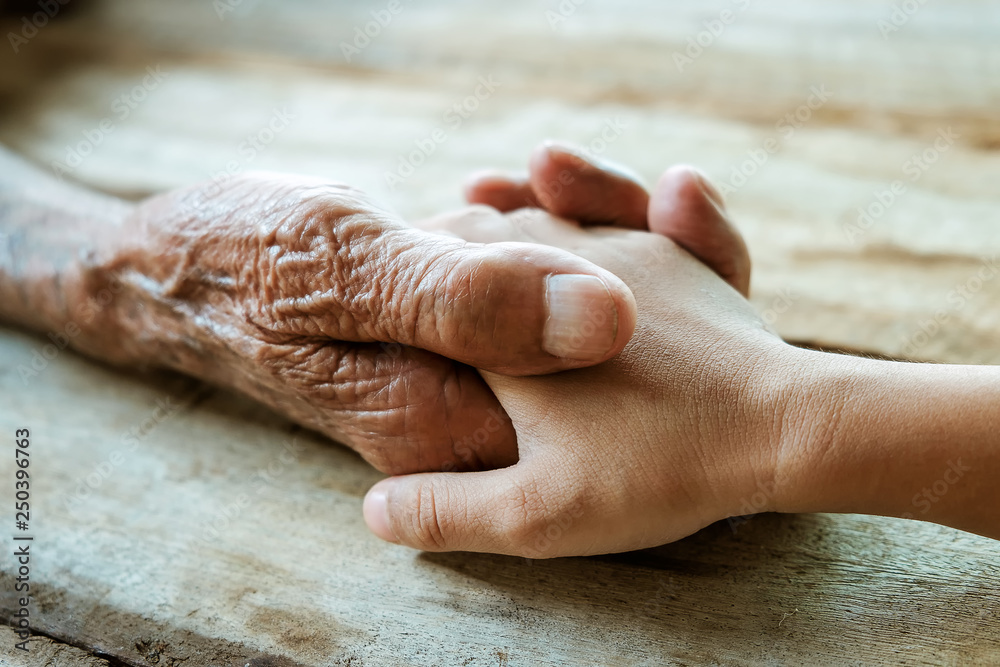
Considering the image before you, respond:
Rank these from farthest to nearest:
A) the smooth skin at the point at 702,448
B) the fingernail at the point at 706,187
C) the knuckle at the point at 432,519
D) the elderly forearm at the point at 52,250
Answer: the elderly forearm at the point at 52,250, the fingernail at the point at 706,187, the knuckle at the point at 432,519, the smooth skin at the point at 702,448

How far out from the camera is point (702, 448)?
0.93m

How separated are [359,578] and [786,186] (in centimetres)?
126

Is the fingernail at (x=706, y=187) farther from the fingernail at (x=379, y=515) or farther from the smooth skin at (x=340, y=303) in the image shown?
the fingernail at (x=379, y=515)

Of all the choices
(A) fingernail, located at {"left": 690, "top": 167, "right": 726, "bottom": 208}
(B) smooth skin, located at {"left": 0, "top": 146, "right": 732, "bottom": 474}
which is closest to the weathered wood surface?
(B) smooth skin, located at {"left": 0, "top": 146, "right": 732, "bottom": 474}

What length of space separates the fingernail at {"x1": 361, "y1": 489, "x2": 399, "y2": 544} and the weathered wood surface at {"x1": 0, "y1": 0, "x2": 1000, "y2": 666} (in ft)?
0.18

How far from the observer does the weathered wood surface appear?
93 cm

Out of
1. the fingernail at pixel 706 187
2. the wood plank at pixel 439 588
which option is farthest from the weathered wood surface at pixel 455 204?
the fingernail at pixel 706 187

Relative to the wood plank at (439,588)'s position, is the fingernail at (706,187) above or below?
above

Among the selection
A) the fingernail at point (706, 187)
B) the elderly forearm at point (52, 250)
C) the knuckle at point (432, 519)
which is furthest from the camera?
the elderly forearm at point (52, 250)

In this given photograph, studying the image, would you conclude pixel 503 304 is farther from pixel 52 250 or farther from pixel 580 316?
pixel 52 250

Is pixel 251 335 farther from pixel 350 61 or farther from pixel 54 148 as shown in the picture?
pixel 350 61

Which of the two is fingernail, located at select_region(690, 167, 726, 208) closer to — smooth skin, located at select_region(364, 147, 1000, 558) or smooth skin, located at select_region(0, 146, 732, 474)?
smooth skin, located at select_region(0, 146, 732, 474)

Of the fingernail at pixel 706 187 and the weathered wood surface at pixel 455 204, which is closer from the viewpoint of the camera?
the weathered wood surface at pixel 455 204

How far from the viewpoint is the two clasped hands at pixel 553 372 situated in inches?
34.4
